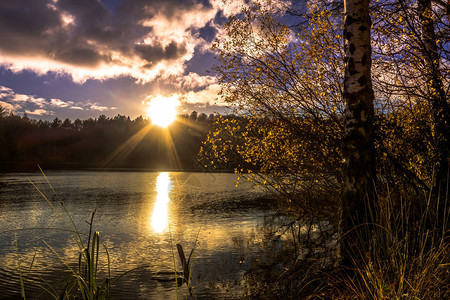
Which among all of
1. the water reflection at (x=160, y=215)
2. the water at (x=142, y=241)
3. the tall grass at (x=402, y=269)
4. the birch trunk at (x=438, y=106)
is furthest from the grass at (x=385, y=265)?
the water reflection at (x=160, y=215)

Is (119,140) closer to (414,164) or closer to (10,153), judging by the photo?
(10,153)

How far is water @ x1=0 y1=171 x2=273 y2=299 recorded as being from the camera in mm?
6492

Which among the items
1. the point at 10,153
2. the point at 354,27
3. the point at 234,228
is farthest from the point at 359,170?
the point at 10,153

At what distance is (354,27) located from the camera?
5363 millimetres

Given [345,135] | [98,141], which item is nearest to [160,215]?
[345,135]

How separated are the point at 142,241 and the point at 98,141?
144 metres

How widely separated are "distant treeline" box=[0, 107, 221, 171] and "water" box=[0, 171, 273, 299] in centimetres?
9453

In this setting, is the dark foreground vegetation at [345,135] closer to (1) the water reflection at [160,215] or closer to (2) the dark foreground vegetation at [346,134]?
(2) the dark foreground vegetation at [346,134]

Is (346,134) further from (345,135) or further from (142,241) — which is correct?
(142,241)

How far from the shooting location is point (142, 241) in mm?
10258

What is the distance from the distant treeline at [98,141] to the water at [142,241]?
310ft

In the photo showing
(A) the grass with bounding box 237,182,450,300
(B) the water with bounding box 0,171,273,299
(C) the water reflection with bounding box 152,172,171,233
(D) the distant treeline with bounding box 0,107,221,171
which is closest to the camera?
(A) the grass with bounding box 237,182,450,300

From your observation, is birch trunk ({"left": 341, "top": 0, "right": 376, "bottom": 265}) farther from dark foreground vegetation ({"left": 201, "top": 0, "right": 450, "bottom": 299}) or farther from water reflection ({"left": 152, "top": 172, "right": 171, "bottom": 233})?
water reflection ({"left": 152, "top": 172, "right": 171, "bottom": 233})

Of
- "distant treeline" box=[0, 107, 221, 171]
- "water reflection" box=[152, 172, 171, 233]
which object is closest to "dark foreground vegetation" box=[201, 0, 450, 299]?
"water reflection" box=[152, 172, 171, 233]
